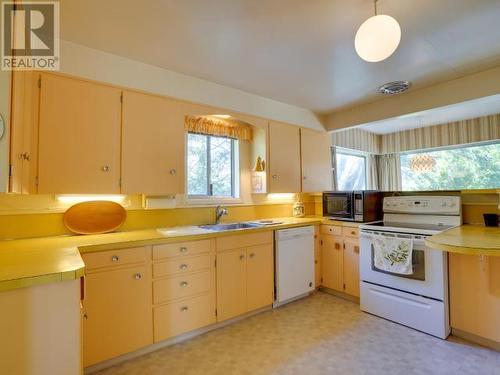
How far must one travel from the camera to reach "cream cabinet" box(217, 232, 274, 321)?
2.49 meters

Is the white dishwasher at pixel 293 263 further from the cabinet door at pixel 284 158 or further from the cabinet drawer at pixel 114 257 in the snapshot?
the cabinet drawer at pixel 114 257

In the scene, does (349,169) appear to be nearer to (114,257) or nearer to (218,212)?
(218,212)

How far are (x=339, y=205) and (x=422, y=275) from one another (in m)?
1.20

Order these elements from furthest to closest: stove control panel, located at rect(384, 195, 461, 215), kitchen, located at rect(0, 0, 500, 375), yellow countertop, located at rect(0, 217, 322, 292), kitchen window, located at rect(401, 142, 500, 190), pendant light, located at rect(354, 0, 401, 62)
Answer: kitchen window, located at rect(401, 142, 500, 190) → stove control panel, located at rect(384, 195, 461, 215) → kitchen, located at rect(0, 0, 500, 375) → pendant light, located at rect(354, 0, 401, 62) → yellow countertop, located at rect(0, 217, 322, 292)

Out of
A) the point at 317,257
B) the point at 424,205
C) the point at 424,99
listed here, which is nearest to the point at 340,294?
the point at 317,257

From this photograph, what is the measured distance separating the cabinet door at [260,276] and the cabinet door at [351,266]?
3.16 feet

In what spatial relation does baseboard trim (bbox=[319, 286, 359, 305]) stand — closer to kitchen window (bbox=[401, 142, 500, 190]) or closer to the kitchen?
the kitchen

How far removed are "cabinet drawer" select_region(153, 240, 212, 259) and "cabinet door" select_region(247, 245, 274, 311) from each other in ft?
1.70

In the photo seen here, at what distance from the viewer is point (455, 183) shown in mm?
4836

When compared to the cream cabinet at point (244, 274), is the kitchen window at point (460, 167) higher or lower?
higher

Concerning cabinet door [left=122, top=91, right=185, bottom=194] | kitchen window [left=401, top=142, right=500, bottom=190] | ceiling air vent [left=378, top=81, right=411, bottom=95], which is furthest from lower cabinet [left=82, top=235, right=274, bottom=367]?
kitchen window [left=401, top=142, right=500, bottom=190]

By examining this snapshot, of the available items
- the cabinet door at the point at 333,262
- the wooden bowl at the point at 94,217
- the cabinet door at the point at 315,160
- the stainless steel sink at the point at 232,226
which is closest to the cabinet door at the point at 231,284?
the stainless steel sink at the point at 232,226

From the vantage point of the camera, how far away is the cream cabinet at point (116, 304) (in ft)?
6.00

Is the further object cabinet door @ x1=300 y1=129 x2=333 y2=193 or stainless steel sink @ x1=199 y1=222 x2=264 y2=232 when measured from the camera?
cabinet door @ x1=300 y1=129 x2=333 y2=193
